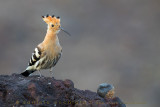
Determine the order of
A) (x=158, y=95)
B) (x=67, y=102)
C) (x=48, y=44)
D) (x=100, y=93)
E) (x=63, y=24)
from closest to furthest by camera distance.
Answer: (x=67, y=102) → (x=100, y=93) → (x=48, y=44) → (x=158, y=95) → (x=63, y=24)

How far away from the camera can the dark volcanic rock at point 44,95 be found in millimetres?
2465

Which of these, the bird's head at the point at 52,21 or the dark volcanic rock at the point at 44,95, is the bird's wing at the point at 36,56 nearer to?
the bird's head at the point at 52,21

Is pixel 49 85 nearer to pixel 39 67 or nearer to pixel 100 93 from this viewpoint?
pixel 100 93

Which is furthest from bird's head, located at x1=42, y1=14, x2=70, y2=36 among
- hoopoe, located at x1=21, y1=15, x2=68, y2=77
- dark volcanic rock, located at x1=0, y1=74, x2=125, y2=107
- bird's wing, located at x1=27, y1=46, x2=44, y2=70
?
dark volcanic rock, located at x1=0, y1=74, x2=125, y2=107

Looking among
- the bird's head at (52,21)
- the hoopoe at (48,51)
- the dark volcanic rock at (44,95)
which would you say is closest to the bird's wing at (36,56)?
the hoopoe at (48,51)

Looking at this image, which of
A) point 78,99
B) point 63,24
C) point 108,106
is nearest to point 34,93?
point 78,99

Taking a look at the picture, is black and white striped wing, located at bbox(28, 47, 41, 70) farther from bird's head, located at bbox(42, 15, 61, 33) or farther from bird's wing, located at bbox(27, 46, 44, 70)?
bird's head, located at bbox(42, 15, 61, 33)

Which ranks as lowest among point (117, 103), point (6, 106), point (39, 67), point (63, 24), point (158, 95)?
point (6, 106)

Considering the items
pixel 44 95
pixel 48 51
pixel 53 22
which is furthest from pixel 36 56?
pixel 44 95

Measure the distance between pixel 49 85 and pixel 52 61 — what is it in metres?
0.90

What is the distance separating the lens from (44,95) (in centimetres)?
254

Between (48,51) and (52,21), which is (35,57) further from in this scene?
(52,21)

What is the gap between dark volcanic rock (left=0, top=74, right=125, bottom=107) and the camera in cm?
246

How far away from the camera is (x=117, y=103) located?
107 inches
